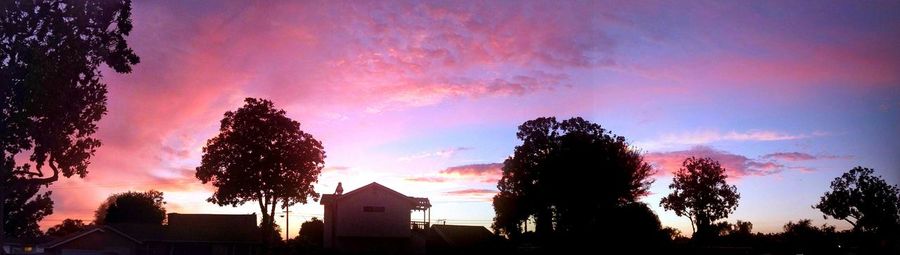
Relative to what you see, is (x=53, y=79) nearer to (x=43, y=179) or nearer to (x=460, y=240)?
(x=43, y=179)

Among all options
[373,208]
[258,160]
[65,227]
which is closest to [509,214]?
[373,208]

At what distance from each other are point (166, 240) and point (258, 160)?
13377mm

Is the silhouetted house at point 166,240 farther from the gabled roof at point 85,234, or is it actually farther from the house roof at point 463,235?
the house roof at point 463,235

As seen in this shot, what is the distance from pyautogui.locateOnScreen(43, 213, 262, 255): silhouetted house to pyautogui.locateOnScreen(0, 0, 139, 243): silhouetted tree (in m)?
31.0

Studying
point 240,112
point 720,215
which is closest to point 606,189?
point 720,215

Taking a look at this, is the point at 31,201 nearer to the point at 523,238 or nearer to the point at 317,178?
the point at 317,178

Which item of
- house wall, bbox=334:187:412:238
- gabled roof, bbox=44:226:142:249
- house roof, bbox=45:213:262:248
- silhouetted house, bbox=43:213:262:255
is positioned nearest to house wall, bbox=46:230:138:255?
silhouetted house, bbox=43:213:262:255

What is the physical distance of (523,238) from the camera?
75125 mm

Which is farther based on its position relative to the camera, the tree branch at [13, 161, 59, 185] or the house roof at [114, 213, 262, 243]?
the house roof at [114, 213, 262, 243]

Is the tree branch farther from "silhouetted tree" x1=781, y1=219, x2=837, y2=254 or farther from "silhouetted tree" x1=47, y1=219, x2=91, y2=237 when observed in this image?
"silhouetted tree" x1=47, y1=219, x2=91, y2=237

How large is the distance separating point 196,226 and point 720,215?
54.4 meters

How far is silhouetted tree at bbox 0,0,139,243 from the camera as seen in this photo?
29.4 m

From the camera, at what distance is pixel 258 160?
196 feet

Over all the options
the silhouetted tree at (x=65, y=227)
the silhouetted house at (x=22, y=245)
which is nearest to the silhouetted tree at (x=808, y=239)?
the silhouetted house at (x=22, y=245)
